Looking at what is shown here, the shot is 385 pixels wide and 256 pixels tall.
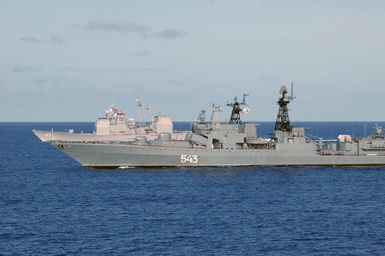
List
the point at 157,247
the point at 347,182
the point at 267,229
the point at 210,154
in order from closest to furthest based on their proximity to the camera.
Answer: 1. the point at 157,247
2. the point at 267,229
3. the point at 347,182
4. the point at 210,154

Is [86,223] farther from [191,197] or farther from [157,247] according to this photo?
[191,197]

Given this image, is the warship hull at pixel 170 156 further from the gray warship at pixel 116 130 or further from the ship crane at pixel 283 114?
the gray warship at pixel 116 130

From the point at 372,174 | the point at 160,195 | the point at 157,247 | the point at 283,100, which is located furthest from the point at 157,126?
the point at 157,247

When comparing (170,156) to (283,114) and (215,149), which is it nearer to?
(215,149)

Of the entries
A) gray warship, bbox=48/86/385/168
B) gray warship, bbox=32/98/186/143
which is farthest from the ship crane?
gray warship, bbox=32/98/186/143

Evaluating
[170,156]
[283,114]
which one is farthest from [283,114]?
[170,156]

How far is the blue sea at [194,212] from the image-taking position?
34.2 m

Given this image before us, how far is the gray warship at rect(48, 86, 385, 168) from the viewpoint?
223ft

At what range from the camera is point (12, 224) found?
39.8 m

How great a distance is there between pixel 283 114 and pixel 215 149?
10668mm

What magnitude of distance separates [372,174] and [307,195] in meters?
19.4

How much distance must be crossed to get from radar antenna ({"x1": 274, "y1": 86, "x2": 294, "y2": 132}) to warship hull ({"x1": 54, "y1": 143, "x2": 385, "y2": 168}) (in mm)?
3285

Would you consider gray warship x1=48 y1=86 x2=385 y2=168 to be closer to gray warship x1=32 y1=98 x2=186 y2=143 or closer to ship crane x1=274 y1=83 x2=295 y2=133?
ship crane x1=274 y1=83 x2=295 y2=133

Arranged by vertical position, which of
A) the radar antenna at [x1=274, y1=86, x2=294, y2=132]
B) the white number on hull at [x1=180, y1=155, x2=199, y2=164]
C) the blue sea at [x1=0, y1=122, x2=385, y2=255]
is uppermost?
the radar antenna at [x1=274, y1=86, x2=294, y2=132]
